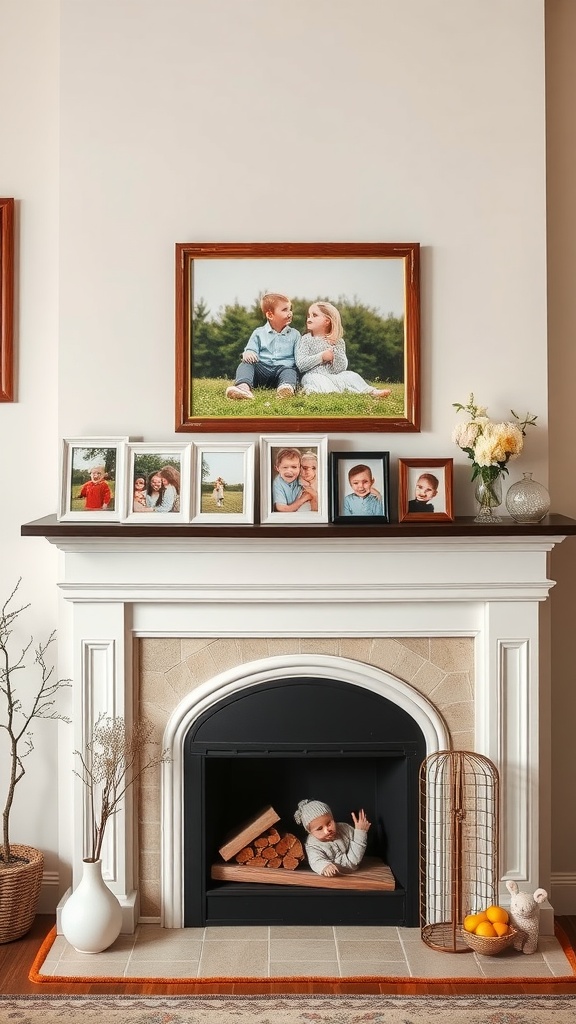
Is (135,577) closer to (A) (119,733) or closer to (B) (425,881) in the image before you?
(A) (119,733)

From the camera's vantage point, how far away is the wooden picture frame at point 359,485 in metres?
2.91

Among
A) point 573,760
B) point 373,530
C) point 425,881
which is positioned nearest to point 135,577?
point 373,530

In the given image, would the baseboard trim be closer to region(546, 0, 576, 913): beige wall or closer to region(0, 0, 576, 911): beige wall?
region(546, 0, 576, 913): beige wall

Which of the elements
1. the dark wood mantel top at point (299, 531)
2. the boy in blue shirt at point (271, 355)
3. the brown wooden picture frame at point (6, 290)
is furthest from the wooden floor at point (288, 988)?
the brown wooden picture frame at point (6, 290)

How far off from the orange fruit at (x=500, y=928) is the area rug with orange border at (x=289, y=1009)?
0.59ft

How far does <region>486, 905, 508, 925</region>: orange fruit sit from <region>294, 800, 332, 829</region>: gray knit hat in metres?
0.59

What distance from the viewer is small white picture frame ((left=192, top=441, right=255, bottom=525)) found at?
2.91 metres

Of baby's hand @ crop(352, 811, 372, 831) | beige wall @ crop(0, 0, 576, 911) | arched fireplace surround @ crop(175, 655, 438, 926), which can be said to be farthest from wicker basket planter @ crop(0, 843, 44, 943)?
beige wall @ crop(0, 0, 576, 911)

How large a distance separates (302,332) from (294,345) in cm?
5

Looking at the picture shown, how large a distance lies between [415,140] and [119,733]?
202cm

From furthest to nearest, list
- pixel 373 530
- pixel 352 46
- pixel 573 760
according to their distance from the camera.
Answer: pixel 573 760, pixel 352 46, pixel 373 530

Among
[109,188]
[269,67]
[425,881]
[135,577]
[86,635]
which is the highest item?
[269,67]

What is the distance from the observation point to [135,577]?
115 inches

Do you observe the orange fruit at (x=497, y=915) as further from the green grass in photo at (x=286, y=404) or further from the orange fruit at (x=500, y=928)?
Result: the green grass in photo at (x=286, y=404)
